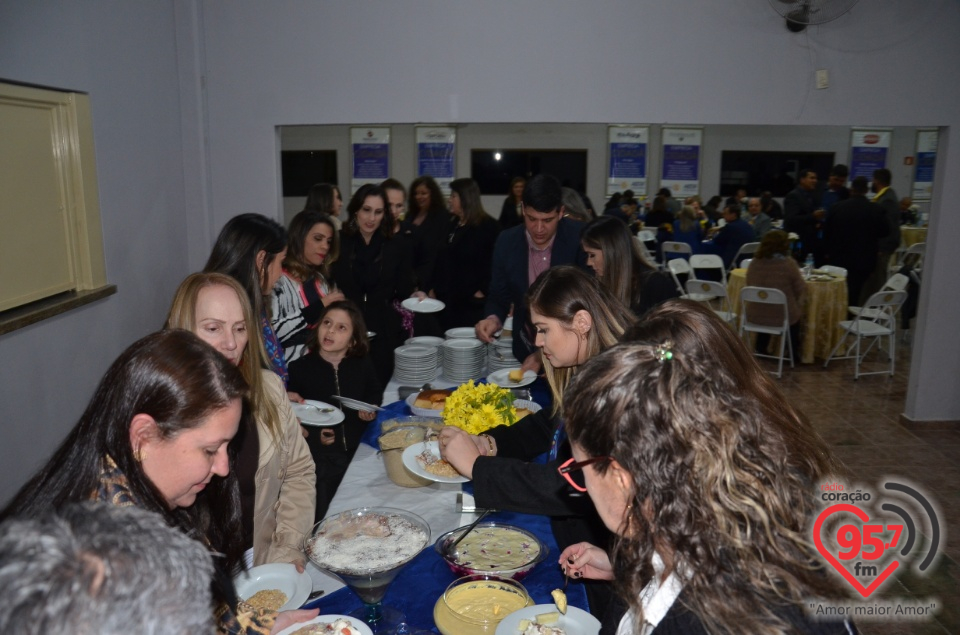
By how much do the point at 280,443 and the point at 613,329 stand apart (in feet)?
3.43

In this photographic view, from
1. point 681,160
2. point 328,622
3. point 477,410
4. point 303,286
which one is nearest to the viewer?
point 328,622

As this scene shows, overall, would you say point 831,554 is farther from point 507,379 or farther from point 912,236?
point 912,236

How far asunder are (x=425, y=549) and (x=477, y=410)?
0.54m

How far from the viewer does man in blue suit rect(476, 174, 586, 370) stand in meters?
3.47

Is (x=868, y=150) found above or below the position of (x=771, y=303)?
above

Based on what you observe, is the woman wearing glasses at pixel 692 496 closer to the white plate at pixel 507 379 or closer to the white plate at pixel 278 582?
the white plate at pixel 278 582

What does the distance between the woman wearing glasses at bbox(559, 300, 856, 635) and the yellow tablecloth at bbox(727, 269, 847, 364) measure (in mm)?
6129

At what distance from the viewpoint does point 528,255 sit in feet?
12.4

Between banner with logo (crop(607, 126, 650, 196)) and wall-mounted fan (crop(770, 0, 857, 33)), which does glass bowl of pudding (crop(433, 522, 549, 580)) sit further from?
banner with logo (crop(607, 126, 650, 196))

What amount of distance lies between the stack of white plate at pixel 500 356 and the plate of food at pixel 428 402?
2.22ft

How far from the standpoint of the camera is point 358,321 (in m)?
2.94

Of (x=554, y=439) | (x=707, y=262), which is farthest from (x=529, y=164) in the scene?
(x=554, y=439)

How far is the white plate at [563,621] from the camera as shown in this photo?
139cm

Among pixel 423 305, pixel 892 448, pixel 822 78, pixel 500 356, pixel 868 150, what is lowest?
pixel 892 448
